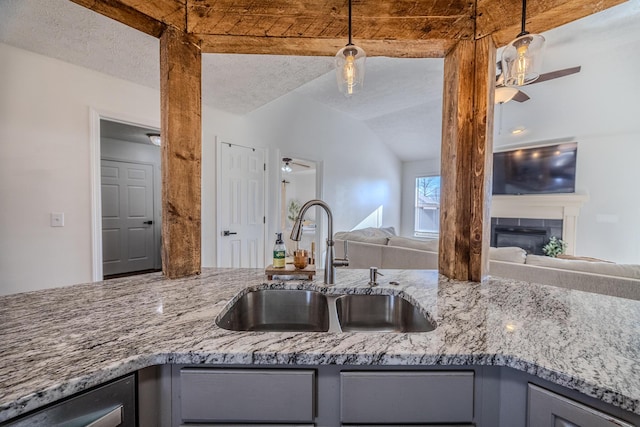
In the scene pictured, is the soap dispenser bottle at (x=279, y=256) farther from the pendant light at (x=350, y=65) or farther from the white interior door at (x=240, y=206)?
the white interior door at (x=240, y=206)

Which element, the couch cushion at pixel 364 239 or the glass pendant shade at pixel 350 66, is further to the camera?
the couch cushion at pixel 364 239

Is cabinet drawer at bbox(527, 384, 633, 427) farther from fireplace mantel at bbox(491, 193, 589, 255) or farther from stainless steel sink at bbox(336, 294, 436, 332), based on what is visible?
fireplace mantel at bbox(491, 193, 589, 255)

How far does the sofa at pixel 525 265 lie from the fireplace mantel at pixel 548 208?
6.80 ft

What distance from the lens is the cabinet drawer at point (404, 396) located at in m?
0.69

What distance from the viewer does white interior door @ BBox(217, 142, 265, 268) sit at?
131 inches

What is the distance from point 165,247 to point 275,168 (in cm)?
274

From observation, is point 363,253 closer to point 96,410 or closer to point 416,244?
point 416,244

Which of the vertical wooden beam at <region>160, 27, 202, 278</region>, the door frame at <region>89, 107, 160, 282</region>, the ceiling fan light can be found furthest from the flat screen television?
the door frame at <region>89, 107, 160, 282</region>

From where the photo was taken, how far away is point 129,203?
15.3ft

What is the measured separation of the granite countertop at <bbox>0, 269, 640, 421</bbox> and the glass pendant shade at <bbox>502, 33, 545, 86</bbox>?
33.9 inches

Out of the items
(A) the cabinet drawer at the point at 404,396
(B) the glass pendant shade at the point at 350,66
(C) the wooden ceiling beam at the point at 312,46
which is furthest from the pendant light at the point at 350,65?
(A) the cabinet drawer at the point at 404,396

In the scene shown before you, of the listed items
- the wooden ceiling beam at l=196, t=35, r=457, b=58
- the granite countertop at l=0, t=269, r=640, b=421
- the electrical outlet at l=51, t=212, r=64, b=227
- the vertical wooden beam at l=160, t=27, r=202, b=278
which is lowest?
the granite countertop at l=0, t=269, r=640, b=421

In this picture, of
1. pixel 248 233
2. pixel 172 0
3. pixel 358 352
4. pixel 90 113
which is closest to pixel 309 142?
pixel 248 233

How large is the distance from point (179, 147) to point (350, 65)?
0.81 m
